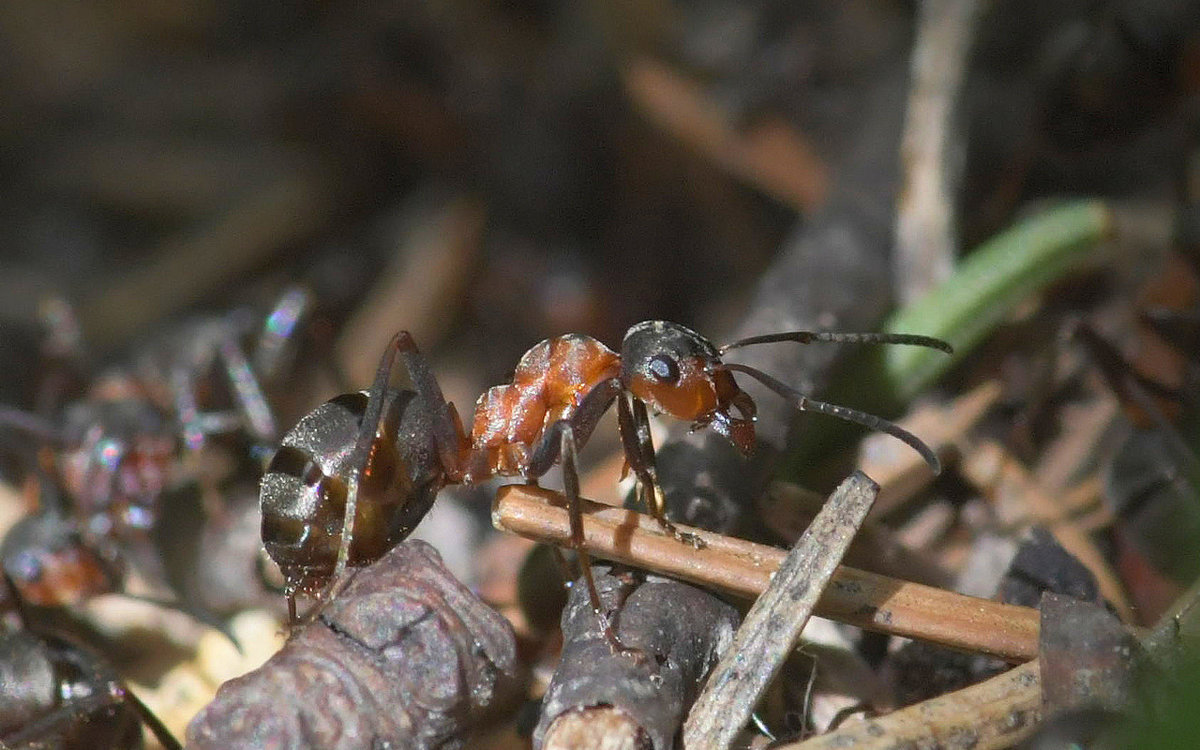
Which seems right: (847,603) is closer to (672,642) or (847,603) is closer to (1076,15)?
(672,642)

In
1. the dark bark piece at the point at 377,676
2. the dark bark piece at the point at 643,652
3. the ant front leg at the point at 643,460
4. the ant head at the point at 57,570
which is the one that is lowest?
the ant head at the point at 57,570

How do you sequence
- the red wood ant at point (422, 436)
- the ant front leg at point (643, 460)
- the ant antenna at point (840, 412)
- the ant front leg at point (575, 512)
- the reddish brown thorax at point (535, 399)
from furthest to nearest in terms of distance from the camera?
the reddish brown thorax at point (535, 399) → the red wood ant at point (422, 436) → the ant antenna at point (840, 412) → the ant front leg at point (643, 460) → the ant front leg at point (575, 512)

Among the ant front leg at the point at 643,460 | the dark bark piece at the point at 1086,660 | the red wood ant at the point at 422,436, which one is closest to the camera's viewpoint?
the dark bark piece at the point at 1086,660

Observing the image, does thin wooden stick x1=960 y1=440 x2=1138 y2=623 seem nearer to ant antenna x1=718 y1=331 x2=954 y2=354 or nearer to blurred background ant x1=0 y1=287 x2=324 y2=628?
ant antenna x1=718 y1=331 x2=954 y2=354

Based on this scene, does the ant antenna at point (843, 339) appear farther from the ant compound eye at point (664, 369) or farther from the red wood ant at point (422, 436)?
the ant compound eye at point (664, 369)

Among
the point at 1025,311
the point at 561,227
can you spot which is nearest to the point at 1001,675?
the point at 1025,311

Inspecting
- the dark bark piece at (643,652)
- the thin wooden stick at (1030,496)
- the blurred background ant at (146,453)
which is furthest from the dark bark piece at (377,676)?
the thin wooden stick at (1030,496)
